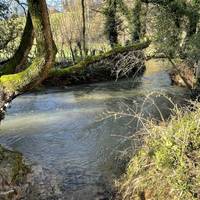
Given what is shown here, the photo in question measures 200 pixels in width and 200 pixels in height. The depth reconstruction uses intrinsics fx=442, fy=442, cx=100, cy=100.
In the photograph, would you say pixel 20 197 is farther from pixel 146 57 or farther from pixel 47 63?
pixel 146 57

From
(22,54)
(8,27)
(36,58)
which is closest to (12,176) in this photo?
(36,58)

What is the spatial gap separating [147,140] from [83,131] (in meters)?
6.15

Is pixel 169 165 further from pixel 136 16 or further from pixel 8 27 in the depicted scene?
pixel 136 16

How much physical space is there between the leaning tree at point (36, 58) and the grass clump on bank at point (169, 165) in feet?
7.39

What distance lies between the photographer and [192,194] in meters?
6.09

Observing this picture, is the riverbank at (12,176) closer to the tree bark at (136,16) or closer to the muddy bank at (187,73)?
the muddy bank at (187,73)

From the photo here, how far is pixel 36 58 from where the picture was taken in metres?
8.16

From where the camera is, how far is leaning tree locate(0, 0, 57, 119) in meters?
7.44

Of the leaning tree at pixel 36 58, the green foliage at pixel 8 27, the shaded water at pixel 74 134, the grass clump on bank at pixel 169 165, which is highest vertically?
the green foliage at pixel 8 27

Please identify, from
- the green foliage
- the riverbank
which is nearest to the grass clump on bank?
the riverbank

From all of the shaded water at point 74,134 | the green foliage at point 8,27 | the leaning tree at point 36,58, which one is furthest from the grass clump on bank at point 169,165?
the green foliage at point 8,27

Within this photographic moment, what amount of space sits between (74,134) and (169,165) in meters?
7.20

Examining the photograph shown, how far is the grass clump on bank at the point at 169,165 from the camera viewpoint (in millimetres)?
6262

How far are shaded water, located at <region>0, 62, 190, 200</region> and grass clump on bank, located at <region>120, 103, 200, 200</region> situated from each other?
1024mm
